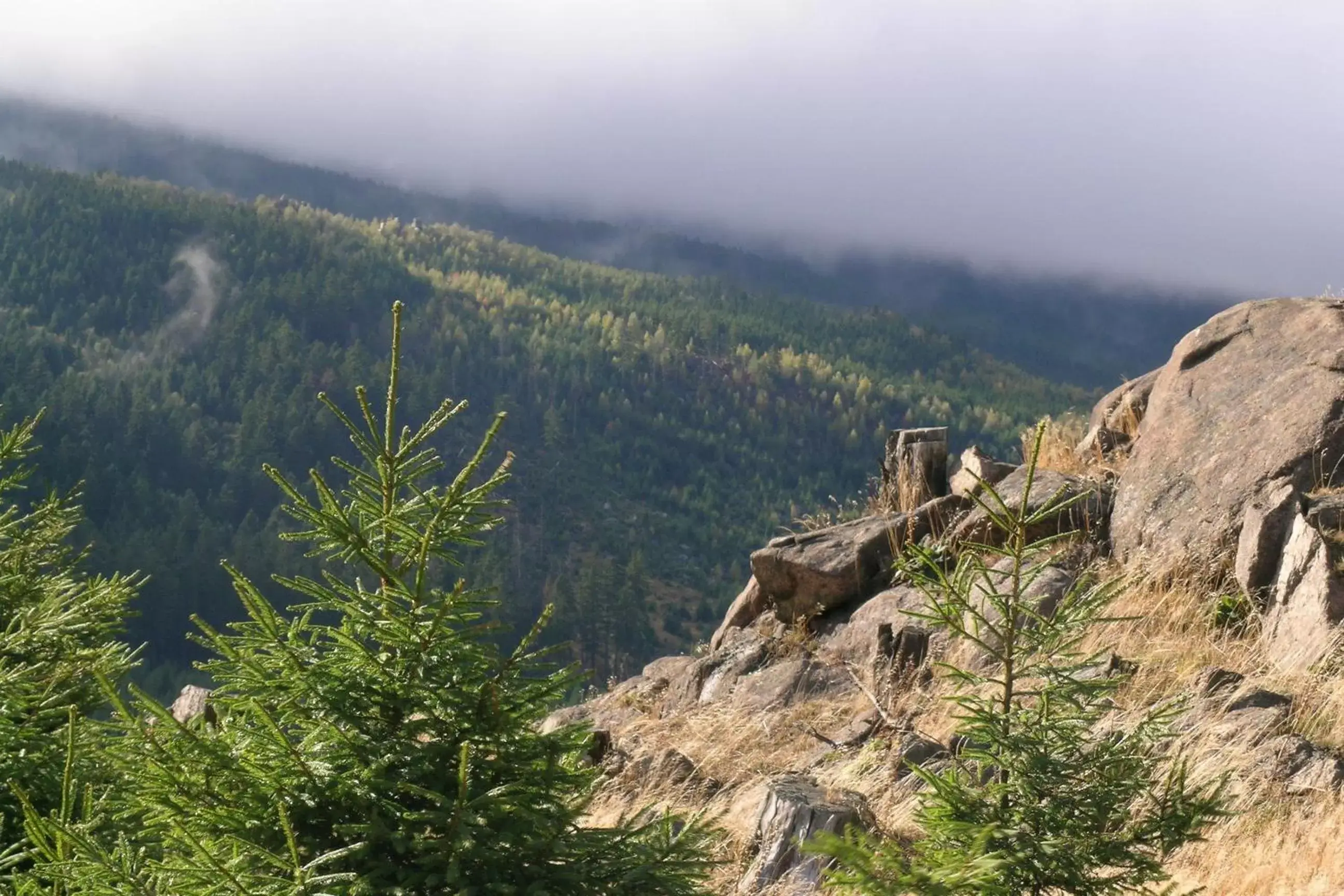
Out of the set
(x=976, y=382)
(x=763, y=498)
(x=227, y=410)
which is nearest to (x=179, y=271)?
(x=227, y=410)

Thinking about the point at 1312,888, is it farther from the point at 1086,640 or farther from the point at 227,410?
the point at 227,410

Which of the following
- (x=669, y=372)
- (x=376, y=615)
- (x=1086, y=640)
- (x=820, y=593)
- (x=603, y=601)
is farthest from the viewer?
(x=669, y=372)

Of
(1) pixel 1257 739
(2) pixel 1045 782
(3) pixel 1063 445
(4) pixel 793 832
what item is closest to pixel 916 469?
(3) pixel 1063 445

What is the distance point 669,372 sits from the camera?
155 meters

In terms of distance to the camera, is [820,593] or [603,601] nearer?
[820,593]

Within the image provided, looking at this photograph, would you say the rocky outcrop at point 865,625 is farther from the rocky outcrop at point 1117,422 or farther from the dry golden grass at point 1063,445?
the rocky outcrop at point 1117,422

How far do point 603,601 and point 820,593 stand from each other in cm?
7458

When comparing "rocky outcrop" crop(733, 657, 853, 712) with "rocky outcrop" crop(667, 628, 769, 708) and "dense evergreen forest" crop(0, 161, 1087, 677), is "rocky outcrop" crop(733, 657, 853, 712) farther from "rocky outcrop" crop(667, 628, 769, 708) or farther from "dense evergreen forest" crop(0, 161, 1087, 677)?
"dense evergreen forest" crop(0, 161, 1087, 677)

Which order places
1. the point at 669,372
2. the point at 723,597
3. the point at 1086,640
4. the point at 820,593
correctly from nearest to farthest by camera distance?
1. the point at 1086,640
2. the point at 820,593
3. the point at 723,597
4. the point at 669,372

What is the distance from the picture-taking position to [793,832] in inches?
223

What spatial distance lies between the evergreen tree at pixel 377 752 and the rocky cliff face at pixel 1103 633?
2.44 metres

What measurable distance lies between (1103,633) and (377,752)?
6.27 m

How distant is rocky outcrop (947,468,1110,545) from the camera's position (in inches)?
367

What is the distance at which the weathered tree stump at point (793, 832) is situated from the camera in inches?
219
